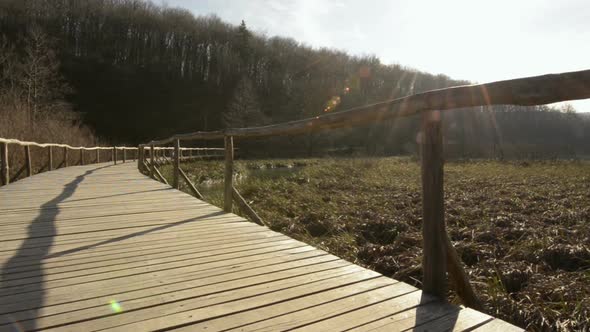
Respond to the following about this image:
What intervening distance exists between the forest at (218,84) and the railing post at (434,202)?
3654 cm

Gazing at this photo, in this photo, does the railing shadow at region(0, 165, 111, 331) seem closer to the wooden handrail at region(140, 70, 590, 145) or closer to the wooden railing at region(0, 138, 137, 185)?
the wooden handrail at region(140, 70, 590, 145)

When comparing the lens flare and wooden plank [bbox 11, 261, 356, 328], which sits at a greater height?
the lens flare

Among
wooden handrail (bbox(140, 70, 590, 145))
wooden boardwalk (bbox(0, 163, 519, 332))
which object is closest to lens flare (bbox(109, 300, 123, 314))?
wooden boardwalk (bbox(0, 163, 519, 332))

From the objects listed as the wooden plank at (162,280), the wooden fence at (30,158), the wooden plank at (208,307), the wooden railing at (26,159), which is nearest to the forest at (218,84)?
the wooden fence at (30,158)

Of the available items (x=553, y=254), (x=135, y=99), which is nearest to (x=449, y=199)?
(x=553, y=254)

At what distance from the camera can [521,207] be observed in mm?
6379

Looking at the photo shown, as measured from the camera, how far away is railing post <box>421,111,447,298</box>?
1877mm

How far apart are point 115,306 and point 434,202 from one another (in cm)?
156

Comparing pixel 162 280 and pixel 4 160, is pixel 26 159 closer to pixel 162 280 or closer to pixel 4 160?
pixel 4 160

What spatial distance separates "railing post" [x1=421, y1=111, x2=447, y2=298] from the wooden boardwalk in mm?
130

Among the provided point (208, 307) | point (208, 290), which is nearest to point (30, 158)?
point (208, 290)

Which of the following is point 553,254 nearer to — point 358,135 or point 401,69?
point 358,135

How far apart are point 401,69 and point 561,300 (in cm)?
7850

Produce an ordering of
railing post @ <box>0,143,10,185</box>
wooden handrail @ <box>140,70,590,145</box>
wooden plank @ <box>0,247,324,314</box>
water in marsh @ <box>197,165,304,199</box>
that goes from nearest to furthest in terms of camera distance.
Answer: wooden handrail @ <box>140,70,590,145</box>, wooden plank @ <box>0,247,324,314</box>, railing post @ <box>0,143,10,185</box>, water in marsh @ <box>197,165,304,199</box>
